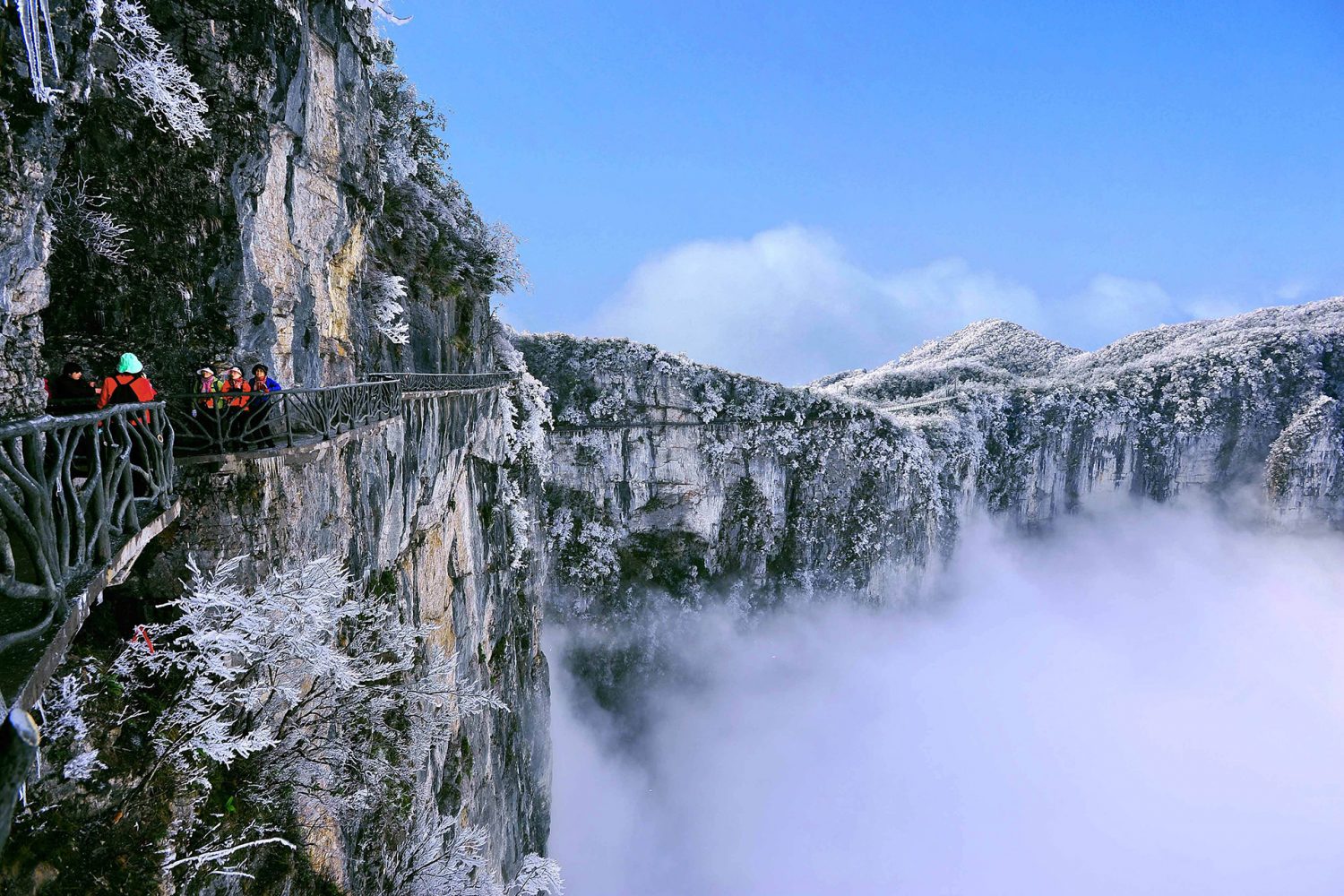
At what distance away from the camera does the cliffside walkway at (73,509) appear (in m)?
2.82

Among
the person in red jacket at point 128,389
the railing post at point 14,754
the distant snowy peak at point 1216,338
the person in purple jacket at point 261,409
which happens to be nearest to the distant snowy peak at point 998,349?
the distant snowy peak at point 1216,338

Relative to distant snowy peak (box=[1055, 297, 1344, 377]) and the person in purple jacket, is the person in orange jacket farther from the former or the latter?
distant snowy peak (box=[1055, 297, 1344, 377])

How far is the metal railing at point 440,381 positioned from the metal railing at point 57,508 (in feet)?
17.4

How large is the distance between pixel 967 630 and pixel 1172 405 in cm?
2750

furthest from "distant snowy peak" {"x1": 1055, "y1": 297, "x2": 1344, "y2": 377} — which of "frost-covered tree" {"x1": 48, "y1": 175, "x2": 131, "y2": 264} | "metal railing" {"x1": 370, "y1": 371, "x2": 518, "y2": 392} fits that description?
"frost-covered tree" {"x1": 48, "y1": 175, "x2": 131, "y2": 264}

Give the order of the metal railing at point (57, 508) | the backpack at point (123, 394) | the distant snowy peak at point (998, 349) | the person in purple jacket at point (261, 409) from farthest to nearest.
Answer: the distant snowy peak at point (998, 349), the person in purple jacket at point (261, 409), the backpack at point (123, 394), the metal railing at point (57, 508)

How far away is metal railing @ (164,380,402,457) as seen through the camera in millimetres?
5934

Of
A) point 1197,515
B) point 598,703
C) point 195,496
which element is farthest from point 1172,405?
point 195,496

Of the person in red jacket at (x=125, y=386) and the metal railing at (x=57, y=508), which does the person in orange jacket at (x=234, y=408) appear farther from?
the metal railing at (x=57, y=508)

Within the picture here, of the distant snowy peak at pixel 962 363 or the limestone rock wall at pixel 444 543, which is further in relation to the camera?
the distant snowy peak at pixel 962 363

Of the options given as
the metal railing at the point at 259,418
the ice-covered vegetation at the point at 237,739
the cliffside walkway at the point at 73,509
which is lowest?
the ice-covered vegetation at the point at 237,739

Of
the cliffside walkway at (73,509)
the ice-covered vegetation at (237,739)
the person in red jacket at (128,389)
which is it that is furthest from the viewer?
the person in red jacket at (128,389)

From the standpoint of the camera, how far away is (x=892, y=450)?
40.7 meters

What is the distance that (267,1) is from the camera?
306 inches
